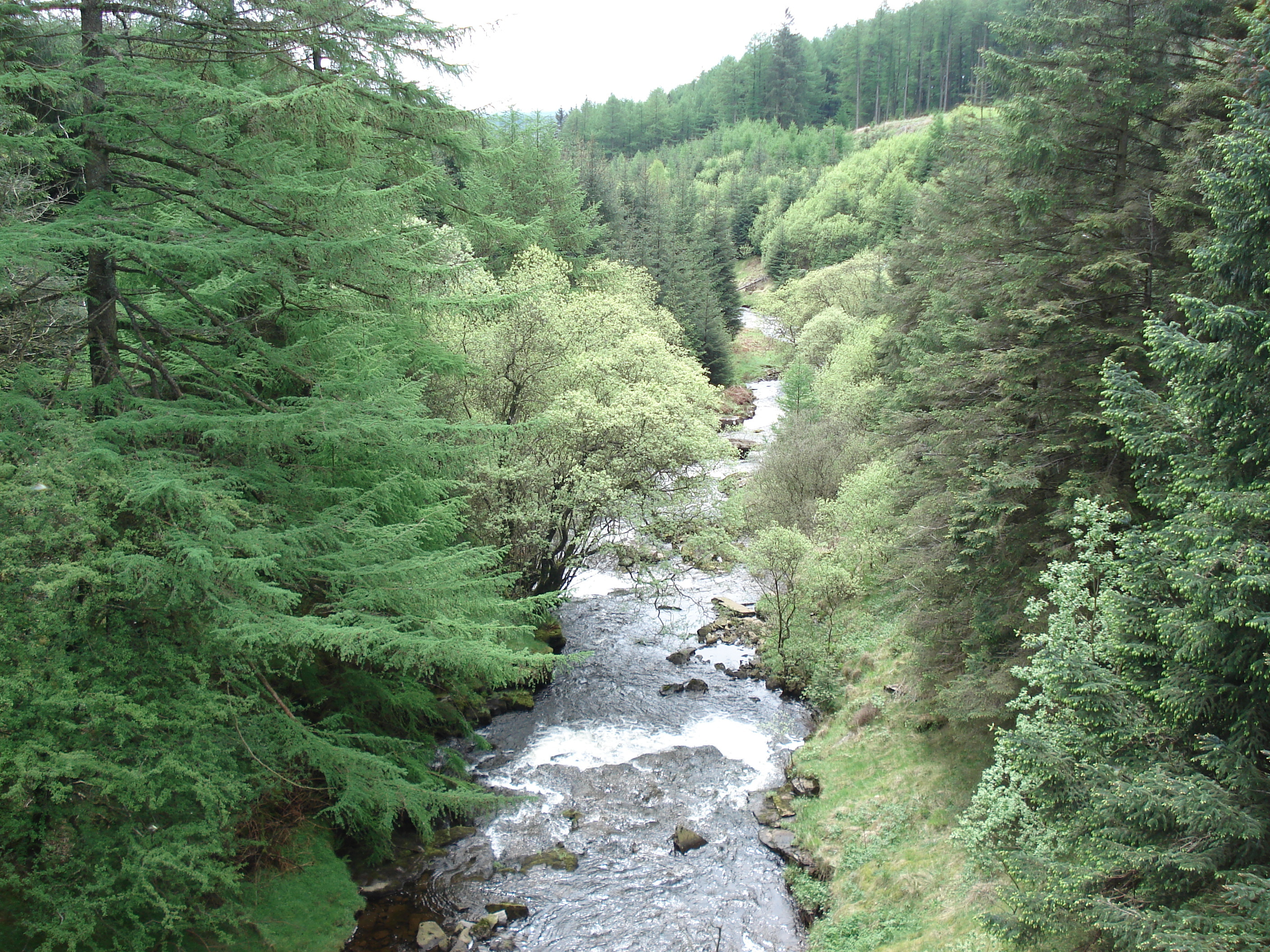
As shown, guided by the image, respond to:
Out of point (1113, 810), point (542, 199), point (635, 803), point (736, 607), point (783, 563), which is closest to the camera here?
point (1113, 810)

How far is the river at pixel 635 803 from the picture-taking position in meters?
11.9

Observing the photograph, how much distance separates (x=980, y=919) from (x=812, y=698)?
37.2 feet

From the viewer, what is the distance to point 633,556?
21328mm

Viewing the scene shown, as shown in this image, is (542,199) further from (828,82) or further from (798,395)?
(828,82)

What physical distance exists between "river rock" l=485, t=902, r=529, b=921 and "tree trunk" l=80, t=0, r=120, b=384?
10.0 m

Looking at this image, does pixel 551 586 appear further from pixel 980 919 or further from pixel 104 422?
pixel 980 919

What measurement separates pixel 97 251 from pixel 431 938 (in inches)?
438

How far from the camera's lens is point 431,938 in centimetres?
1129

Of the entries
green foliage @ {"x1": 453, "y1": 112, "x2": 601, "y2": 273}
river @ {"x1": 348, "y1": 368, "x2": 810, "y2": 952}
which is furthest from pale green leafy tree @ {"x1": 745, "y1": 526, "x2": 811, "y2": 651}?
green foliage @ {"x1": 453, "y1": 112, "x2": 601, "y2": 273}

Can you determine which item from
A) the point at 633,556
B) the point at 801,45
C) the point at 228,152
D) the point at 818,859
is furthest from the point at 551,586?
the point at 801,45

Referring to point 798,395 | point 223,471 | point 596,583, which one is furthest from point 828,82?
point 223,471

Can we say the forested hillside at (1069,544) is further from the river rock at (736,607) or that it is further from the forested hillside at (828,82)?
the forested hillside at (828,82)

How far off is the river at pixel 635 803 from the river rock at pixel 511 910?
0.14 metres

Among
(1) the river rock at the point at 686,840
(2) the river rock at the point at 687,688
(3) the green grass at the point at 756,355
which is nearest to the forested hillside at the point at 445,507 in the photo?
Answer: (1) the river rock at the point at 686,840
